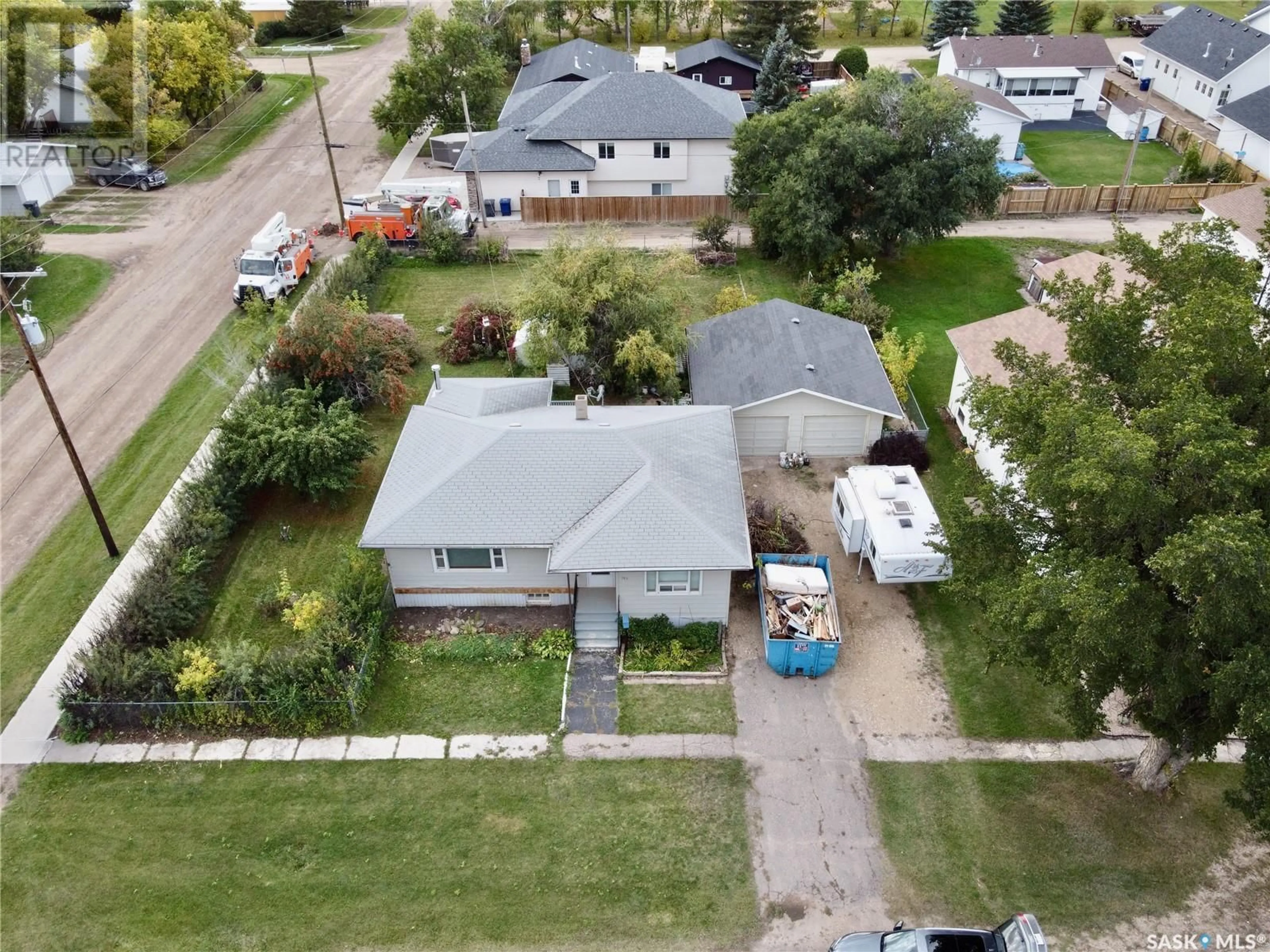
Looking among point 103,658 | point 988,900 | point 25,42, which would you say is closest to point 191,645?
point 103,658

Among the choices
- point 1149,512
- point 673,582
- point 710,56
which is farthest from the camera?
point 710,56

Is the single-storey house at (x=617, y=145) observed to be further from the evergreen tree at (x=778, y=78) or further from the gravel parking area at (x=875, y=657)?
the gravel parking area at (x=875, y=657)

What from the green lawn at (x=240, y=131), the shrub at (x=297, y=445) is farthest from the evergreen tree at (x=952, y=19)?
the shrub at (x=297, y=445)

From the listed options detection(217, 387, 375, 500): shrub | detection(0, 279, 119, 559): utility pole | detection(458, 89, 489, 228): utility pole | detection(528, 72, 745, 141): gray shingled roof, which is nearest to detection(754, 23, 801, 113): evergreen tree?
detection(528, 72, 745, 141): gray shingled roof

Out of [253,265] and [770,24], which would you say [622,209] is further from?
[770,24]

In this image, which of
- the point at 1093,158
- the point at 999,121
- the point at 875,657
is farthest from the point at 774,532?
the point at 1093,158
